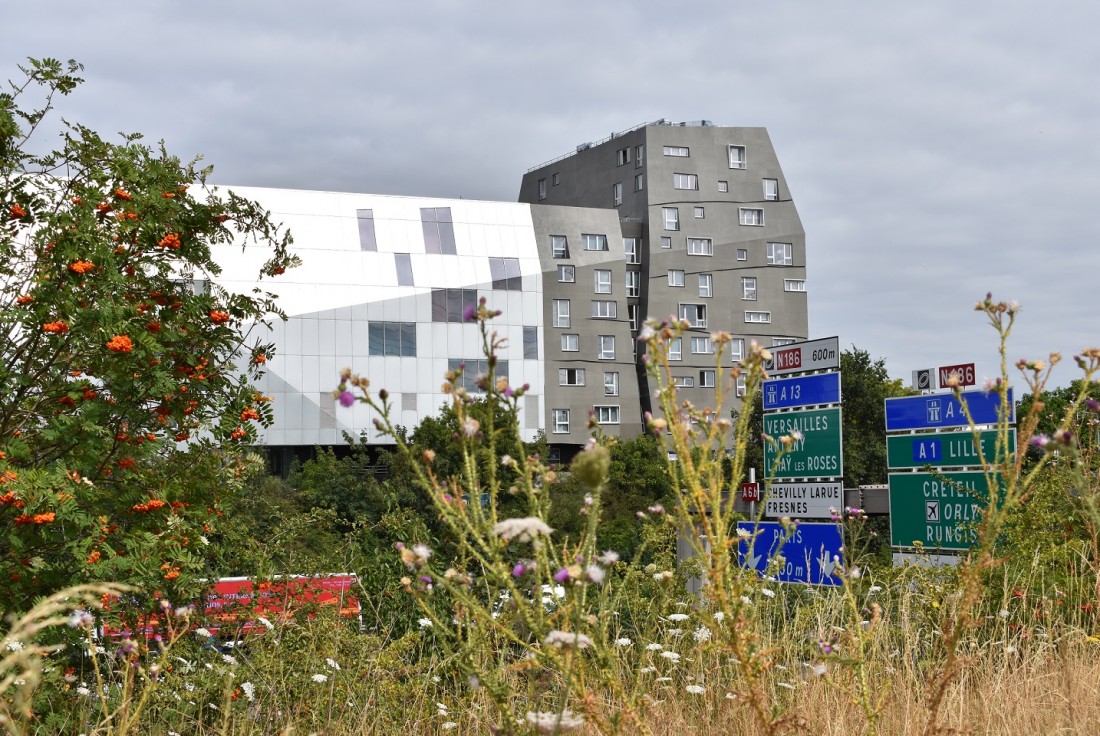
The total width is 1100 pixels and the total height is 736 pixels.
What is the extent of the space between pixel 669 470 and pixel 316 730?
2450mm

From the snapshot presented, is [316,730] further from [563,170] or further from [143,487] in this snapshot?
[563,170]

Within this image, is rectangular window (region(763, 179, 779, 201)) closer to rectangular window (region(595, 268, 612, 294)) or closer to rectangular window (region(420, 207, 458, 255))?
rectangular window (region(595, 268, 612, 294))

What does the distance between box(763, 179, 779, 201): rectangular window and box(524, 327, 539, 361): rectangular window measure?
1743cm

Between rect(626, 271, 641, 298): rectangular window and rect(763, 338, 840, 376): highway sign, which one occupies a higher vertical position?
rect(626, 271, 641, 298): rectangular window

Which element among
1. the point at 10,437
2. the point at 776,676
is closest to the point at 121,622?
the point at 10,437

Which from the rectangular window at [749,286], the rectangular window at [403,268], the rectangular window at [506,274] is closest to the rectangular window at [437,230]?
the rectangular window at [403,268]

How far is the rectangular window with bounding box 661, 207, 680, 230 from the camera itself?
184ft

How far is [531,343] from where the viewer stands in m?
47.5

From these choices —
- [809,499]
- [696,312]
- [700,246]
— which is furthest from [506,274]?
[809,499]

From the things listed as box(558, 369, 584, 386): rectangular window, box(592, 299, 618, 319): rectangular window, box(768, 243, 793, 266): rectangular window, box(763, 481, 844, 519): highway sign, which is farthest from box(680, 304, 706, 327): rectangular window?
box(763, 481, 844, 519): highway sign

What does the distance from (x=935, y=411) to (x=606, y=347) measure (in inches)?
1654

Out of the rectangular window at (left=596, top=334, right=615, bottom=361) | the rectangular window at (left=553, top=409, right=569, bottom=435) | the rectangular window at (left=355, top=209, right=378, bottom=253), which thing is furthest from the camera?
the rectangular window at (left=596, top=334, right=615, bottom=361)

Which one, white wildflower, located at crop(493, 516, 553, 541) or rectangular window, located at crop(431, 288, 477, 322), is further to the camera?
rectangular window, located at crop(431, 288, 477, 322)

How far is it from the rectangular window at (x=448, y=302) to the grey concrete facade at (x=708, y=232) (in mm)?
12482
